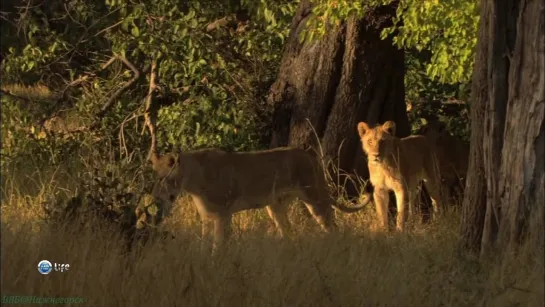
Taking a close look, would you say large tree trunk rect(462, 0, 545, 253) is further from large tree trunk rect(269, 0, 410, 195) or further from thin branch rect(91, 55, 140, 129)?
thin branch rect(91, 55, 140, 129)

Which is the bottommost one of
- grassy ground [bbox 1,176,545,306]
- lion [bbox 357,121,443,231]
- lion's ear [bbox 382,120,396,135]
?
grassy ground [bbox 1,176,545,306]

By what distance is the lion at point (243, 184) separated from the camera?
824 cm

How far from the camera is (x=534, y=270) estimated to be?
6438 mm

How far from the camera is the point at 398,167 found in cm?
997

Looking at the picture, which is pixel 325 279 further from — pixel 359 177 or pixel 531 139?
pixel 359 177

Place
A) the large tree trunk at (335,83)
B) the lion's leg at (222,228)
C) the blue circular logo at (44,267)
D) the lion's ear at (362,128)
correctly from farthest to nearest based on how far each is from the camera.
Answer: the large tree trunk at (335,83) < the lion's ear at (362,128) < the lion's leg at (222,228) < the blue circular logo at (44,267)

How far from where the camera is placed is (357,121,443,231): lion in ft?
31.8

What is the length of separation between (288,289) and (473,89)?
7.70ft

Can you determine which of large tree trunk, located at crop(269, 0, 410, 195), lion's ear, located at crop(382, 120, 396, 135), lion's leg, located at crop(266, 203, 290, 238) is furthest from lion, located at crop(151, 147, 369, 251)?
large tree trunk, located at crop(269, 0, 410, 195)

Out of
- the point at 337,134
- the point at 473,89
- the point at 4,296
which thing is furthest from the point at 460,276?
the point at 337,134

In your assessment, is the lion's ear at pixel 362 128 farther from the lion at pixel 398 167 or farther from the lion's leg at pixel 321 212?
the lion's leg at pixel 321 212

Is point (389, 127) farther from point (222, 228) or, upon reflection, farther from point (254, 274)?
point (254, 274)

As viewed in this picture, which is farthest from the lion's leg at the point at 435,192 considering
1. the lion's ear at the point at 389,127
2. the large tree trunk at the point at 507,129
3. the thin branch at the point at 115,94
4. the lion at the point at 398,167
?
the thin branch at the point at 115,94

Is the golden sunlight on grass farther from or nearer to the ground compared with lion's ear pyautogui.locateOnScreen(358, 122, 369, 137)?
nearer to the ground
